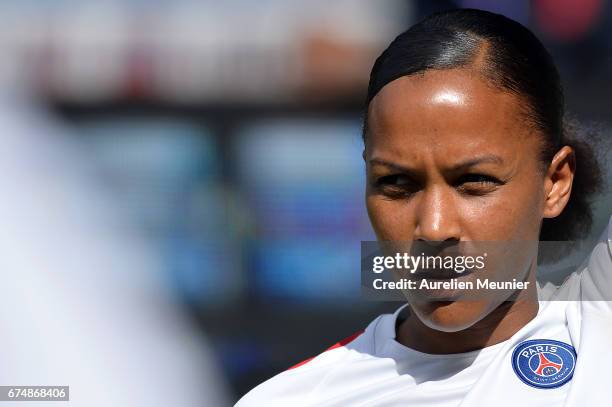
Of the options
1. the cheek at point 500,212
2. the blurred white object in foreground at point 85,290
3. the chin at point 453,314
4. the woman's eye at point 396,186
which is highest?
the woman's eye at point 396,186

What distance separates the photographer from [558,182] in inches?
52.4

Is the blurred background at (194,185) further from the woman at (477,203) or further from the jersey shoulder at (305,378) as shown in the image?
the woman at (477,203)

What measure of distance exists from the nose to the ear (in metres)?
0.19

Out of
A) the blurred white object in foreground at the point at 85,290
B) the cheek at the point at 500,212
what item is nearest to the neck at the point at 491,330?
the cheek at the point at 500,212

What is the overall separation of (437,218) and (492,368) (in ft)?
0.78

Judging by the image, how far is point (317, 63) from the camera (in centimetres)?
233

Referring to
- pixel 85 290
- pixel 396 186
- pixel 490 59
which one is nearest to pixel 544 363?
pixel 396 186

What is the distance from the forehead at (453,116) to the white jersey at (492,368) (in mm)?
270

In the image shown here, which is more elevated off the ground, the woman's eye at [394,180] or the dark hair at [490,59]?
the dark hair at [490,59]

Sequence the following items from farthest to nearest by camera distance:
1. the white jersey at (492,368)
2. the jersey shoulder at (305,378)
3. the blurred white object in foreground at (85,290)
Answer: the blurred white object in foreground at (85,290)
the jersey shoulder at (305,378)
the white jersey at (492,368)

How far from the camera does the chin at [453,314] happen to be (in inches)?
48.6

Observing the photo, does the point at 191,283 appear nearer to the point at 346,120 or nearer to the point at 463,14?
the point at 346,120

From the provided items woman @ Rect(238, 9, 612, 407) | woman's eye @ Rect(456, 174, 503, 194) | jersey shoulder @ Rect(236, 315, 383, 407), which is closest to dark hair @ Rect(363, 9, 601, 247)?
woman @ Rect(238, 9, 612, 407)

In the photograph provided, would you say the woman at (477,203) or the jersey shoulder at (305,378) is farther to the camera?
the jersey shoulder at (305,378)
